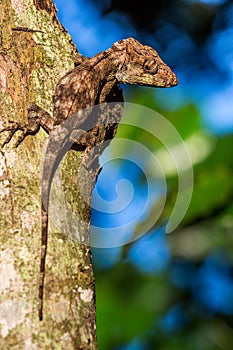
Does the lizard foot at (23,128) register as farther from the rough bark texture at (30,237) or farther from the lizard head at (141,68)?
the lizard head at (141,68)

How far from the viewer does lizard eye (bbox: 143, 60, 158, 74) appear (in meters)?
4.36

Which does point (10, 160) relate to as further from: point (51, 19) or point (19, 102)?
point (51, 19)

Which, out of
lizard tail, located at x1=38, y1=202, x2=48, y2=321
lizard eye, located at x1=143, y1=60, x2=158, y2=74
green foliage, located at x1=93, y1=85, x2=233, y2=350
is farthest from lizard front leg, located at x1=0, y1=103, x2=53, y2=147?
lizard eye, located at x1=143, y1=60, x2=158, y2=74

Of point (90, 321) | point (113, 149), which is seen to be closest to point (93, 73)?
point (113, 149)

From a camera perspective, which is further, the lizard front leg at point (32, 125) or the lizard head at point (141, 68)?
the lizard head at point (141, 68)

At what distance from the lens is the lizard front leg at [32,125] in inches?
92.6

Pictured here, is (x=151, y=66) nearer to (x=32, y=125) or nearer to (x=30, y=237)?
(x=32, y=125)

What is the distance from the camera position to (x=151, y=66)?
14.4 ft

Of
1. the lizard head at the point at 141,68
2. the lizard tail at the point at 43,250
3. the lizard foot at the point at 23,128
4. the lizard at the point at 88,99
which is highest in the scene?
the lizard head at the point at 141,68

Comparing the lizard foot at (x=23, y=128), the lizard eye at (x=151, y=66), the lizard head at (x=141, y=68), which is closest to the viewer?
the lizard foot at (x=23, y=128)

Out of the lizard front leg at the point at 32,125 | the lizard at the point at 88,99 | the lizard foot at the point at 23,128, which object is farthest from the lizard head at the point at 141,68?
the lizard foot at the point at 23,128

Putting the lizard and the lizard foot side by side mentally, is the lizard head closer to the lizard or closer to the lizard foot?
the lizard

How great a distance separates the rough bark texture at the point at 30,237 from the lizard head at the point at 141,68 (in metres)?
1.41

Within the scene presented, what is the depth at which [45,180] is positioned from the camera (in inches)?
90.1
